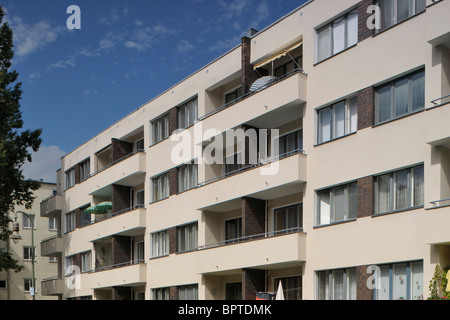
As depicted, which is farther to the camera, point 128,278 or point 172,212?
point 128,278

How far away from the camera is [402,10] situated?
719 inches

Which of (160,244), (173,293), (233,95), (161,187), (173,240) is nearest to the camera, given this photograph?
(233,95)

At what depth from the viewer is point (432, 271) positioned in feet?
52.5

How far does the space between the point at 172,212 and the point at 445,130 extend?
16873 mm

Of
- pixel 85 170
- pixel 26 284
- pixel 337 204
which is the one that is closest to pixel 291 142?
pixel 337 204

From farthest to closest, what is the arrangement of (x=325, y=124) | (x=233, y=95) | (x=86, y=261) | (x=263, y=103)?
(x=86, y=261), (x=233, y=95), (x=263, y=103), (x=325, y=124)

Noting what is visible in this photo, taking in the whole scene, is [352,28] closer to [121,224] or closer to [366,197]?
[366,197]

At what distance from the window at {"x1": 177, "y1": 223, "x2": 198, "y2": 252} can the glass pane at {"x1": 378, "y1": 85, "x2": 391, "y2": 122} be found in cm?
1245

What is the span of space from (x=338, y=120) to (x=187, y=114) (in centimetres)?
1112

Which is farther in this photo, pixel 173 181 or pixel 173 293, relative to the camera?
pixel 173 181
